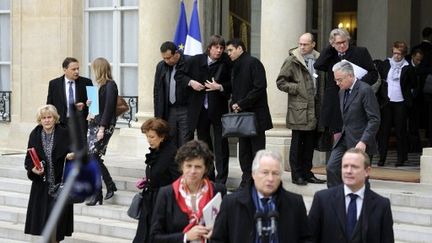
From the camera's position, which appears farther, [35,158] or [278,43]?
[278,43]

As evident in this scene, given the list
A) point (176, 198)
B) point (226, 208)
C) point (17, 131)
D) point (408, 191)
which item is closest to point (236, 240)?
point (226, 208)

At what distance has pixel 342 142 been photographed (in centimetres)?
877

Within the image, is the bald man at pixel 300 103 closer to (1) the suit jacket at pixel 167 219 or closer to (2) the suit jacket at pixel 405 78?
(2) the suit jacket at pixel 405 78

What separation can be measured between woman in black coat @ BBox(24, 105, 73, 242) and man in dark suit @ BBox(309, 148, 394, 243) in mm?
4040

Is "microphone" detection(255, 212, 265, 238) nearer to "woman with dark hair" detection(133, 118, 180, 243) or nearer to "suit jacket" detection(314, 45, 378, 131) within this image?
"woman with dark hair" detection(133, 118, 180, 243)

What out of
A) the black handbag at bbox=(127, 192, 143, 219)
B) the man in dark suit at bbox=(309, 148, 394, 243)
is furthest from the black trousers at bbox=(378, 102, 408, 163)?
the man in dark suit at bbox=(309, 148, 394, 243)

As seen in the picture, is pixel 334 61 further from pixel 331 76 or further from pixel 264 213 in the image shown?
pixel 264 213

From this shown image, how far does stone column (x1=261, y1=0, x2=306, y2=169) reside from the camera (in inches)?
494

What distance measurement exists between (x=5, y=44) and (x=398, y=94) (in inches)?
310

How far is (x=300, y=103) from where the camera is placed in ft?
36.2

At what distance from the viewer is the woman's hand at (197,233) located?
603cm

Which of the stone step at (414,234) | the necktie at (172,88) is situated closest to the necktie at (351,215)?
the stone step at (414,234)

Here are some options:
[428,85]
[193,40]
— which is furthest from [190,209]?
[428,85]

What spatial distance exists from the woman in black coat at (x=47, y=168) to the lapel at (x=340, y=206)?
13.4ft
